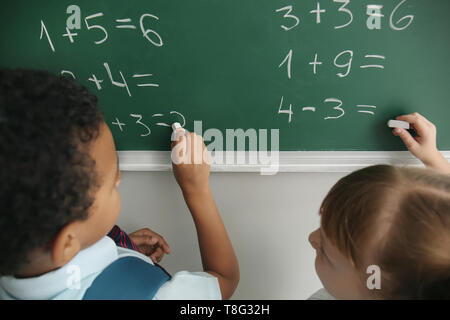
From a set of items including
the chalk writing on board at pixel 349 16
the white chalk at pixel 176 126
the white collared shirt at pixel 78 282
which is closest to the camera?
the white collared shirt at pixel 78 282

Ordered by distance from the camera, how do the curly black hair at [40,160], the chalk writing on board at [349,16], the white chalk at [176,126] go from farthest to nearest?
the white chalk at [176,126] → the chalk writing on board at [349,16] → the curly black hair at [40,160]

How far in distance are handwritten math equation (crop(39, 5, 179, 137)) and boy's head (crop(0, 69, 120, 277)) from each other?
12.2 inches

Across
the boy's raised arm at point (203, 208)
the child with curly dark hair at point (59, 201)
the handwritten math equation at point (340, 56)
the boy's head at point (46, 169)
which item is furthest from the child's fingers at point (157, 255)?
the handwritten math equation at point (340, 56)

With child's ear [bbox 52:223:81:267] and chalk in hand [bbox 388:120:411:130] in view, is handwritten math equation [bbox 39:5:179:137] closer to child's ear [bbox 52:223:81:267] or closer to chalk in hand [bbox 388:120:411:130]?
child's ear [bbox 52:223:81:267]

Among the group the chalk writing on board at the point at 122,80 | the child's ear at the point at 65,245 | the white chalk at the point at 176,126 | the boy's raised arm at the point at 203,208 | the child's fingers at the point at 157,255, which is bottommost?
the child's fingers at the point at 157,255

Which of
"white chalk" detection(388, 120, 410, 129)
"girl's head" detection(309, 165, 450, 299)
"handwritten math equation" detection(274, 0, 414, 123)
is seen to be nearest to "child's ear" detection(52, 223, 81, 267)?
"girl's head" detection(309, 165, 450, 299)

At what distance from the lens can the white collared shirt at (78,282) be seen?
21.3 inches

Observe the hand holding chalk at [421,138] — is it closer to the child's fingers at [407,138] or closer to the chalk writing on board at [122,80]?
the child's fingers at [407,138]

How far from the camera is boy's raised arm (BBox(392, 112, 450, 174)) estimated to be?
0.81 m

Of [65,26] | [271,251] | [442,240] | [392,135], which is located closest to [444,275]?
[442,240]

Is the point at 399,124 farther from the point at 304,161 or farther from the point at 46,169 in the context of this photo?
the point at 46,169

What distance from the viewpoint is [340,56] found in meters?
0.80

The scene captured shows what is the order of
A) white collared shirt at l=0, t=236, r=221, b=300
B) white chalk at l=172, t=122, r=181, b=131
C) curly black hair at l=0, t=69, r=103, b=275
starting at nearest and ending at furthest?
curly black hair at l=0, t=69, r=103, b=275 < white collared shirt at l=0, t=236, r=221, b=300 < white chalk at l=172, t=122, r=181, b=131
